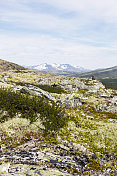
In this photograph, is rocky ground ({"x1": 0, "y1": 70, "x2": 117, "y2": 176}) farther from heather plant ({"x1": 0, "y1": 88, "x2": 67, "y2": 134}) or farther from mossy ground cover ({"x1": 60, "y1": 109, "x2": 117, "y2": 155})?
heather plant ({"x1": 0, "y1": 88, "x2": 67, "y2": 134})

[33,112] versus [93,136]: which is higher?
[33,112]

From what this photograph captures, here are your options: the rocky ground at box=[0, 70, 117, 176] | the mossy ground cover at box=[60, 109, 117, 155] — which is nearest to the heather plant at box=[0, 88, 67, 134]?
the rocky ground at box=[0, 70, 117, 176]

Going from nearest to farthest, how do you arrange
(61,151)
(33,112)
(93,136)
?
(61,151) → (93,136) → (33,112)

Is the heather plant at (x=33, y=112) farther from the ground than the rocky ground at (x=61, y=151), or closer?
farther from the ground

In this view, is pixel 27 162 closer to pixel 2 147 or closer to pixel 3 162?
pixel 3 162

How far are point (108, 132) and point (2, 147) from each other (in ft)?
31.0

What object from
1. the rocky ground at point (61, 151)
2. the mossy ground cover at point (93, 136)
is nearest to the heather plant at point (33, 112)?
the rocky ground at point (61, 151)

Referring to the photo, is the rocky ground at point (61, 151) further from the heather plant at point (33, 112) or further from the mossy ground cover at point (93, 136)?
the heather plant at point (33, 112)

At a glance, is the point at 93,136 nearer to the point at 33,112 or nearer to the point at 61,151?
the point at 61,151

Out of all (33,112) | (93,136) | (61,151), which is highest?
(33,112)

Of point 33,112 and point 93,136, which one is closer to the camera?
point 93,136

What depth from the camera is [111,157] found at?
8.77 metres

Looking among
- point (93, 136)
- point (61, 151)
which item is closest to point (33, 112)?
point (61, 151)

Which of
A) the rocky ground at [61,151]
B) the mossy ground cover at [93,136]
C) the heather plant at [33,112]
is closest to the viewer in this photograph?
the rocky ground at [61,151]
